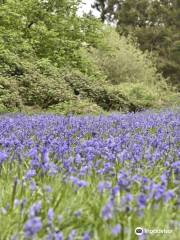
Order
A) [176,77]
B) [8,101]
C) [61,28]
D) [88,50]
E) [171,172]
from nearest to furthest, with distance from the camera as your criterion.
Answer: [171,172]
[8,101]
[61,28]
[88,50]
[176,77]

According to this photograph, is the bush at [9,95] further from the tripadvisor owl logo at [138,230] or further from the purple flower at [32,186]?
the tripadvisor owl logo at [138,230]

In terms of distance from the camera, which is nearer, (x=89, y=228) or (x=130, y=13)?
(x=89, y=228)

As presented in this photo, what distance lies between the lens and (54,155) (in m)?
4.59

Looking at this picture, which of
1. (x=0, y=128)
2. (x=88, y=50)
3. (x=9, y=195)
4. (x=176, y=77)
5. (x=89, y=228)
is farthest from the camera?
(x=176, y=77)

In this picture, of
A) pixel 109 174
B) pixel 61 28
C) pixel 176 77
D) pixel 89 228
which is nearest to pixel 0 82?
pixel 61 28

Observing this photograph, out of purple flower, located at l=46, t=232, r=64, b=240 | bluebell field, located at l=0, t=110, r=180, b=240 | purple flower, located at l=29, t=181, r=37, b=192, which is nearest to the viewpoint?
purple flower, located at l=46, t=232, r=64, b=240

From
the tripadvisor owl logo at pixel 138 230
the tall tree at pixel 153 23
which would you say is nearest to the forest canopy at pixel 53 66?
the tripadvisor owl logo at pixel 138 230

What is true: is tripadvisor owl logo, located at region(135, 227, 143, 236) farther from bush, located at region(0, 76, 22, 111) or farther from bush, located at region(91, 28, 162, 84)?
bush, located at region(91, 28, 162, 84)

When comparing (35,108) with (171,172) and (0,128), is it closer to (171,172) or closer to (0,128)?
(0,128)

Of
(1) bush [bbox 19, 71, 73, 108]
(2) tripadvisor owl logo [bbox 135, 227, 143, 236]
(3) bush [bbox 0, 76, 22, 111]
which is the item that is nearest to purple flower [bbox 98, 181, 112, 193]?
(2) tripadvisor owl logo [bbox 135, 227, 143, 236]

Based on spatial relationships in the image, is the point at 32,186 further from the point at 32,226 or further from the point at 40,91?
the point at 40,91

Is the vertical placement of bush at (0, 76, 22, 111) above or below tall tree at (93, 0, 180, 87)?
below

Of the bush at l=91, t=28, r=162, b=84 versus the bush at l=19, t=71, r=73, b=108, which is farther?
the bush at l=91, t=28, r=162, b=84

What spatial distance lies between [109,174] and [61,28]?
1764cm
